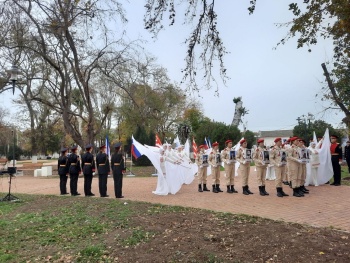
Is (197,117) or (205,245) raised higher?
(197,117)

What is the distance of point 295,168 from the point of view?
12.8 metres

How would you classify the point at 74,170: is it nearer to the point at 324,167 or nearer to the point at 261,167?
the point at 261,167

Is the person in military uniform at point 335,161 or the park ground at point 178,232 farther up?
the person in military uniform at point 335,161

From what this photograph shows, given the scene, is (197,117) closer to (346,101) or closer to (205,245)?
(346,101)

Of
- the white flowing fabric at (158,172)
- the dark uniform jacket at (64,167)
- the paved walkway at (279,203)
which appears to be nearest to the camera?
the paved walkway at (279,203)

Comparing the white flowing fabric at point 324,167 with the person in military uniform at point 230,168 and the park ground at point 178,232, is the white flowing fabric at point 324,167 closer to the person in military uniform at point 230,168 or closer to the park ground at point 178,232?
the park ground at point 178,232

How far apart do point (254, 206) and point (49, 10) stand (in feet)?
43.0

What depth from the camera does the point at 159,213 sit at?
927cm

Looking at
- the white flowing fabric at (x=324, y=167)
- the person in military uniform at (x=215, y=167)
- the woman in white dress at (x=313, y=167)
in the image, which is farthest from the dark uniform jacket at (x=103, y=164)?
the white flowing fabric at (x=324, y=167)

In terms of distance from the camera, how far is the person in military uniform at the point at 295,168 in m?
12.6

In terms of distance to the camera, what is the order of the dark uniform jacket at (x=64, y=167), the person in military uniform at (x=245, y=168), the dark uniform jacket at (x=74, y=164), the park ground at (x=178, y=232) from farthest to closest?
the dark uniform jacket at (x=64, y=167)
the dark uniform jacket at (x=74, y=164)
the person in military uniform at (x=245, y=168)
the park ground at (x=178, y=232)

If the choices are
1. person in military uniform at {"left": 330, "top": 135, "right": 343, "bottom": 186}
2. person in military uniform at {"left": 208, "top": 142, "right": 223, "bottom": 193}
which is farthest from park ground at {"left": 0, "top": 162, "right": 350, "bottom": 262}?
person in military uniform at {"left": 330, "top": 135, "right": 343, "bottom": 186}

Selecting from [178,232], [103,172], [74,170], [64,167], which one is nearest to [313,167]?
[103,172]

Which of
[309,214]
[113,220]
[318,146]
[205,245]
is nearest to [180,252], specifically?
[205,245]
